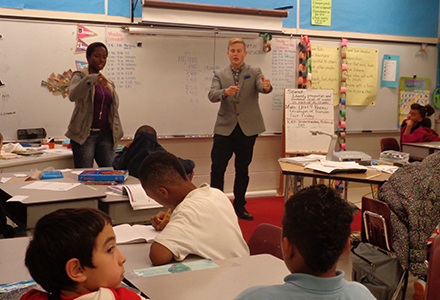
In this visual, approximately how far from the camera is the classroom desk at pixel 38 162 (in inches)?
128

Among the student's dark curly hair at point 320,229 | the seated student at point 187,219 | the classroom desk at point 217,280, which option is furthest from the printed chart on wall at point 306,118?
the student's dark curly hair at point 320,229

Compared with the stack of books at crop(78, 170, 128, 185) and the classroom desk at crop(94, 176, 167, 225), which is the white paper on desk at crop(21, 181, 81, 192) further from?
the classroom desk at crop(94, 176, 167, 225)

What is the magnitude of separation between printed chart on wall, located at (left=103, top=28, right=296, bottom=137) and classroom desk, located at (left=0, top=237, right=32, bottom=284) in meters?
3.16

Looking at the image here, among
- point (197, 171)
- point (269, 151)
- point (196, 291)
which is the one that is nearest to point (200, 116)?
point (197, 171)

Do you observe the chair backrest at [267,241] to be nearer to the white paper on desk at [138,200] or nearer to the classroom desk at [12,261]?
the white paper on desk at [138,200]

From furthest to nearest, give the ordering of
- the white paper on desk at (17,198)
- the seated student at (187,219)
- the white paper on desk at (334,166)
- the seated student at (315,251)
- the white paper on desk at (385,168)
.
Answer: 1. the white paper on desk at (385,168)
2. the white paper on desk at (334,166)
3. the white paper on desk at (17,198)
4. the seated student at (187,219)
5. the seated student at (315,251)

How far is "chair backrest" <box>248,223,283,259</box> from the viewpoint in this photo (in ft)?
5.51

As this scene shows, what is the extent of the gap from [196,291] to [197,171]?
3.92 meters

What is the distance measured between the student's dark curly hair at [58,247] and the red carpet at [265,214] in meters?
2.83

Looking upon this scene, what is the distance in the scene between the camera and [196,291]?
1178 mm

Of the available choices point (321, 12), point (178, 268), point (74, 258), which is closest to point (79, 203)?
point (178, 268)

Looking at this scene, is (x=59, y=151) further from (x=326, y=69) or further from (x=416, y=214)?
(x=326, y=69)

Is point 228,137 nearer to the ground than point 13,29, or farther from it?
nearer to the ground

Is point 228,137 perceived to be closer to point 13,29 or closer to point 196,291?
point 13,29
